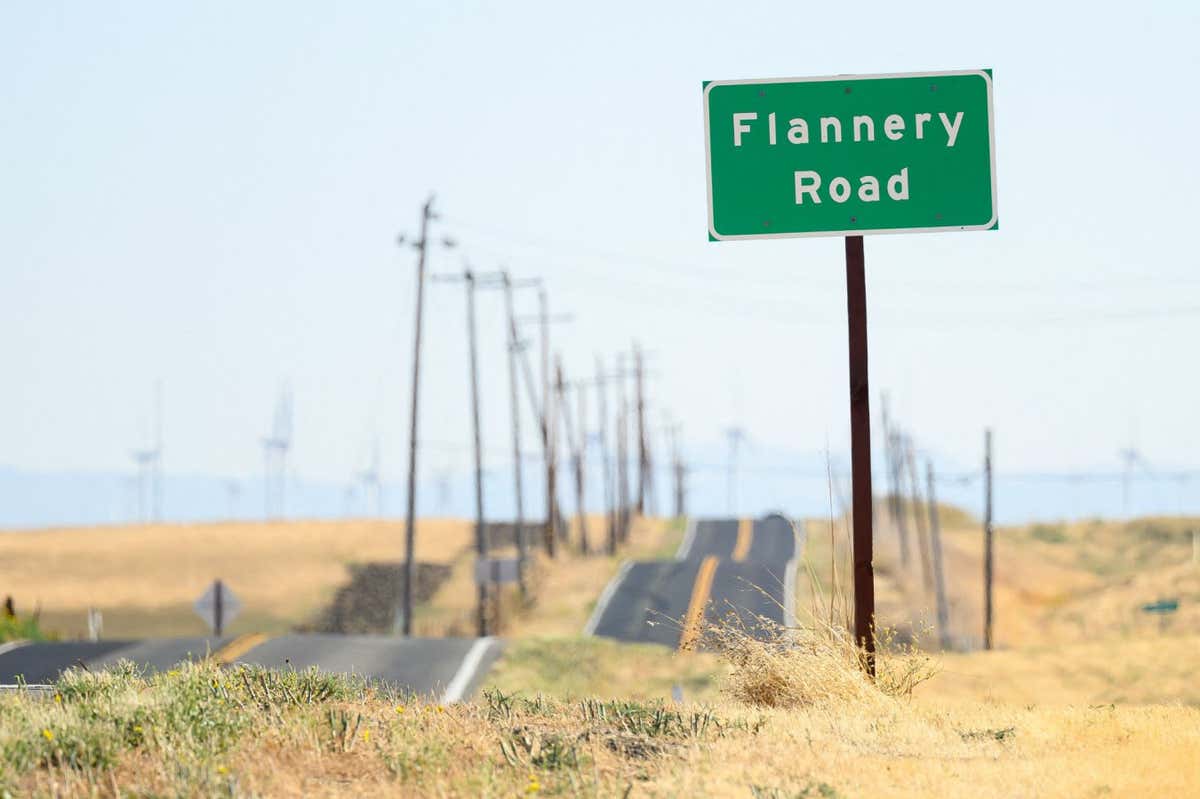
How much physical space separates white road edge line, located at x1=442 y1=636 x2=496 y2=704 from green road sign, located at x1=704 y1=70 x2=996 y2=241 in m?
13.2

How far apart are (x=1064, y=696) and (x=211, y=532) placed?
2408 inches

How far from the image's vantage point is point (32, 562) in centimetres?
7906

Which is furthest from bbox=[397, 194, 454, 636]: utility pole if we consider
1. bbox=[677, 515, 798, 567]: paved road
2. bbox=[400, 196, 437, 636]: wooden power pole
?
bbox=[677, 515, 798, 567]: paved road

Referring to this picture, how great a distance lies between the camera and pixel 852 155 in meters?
15.0

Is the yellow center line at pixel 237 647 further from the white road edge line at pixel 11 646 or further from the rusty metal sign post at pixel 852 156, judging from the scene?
the rusty metal sign post at pixel 852 156

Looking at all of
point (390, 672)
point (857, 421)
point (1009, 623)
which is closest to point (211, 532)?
point (1009, 623)

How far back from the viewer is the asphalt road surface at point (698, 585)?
51978mm

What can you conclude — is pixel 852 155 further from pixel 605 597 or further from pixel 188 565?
pixel 188 565

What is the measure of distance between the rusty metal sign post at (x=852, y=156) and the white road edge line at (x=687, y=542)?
6814 centimetres

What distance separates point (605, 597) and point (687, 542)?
2780 centimetres

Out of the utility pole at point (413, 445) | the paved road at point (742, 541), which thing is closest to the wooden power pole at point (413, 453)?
the utility pole at point (413, 445)

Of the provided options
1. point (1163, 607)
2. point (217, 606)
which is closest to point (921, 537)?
point (1163, 607)

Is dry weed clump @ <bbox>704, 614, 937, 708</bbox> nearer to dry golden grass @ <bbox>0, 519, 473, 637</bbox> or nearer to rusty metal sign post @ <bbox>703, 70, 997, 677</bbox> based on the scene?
rusty metal sign post @ <bbox>703, 70, 997, 677</bbox>

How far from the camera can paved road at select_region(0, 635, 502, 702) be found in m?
29.4
